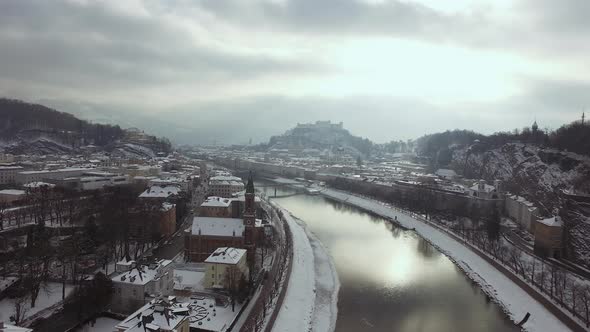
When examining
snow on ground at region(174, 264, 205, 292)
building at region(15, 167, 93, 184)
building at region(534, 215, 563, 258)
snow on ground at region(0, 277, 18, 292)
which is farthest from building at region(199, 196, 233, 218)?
building at region(15, 167, 93, 184)

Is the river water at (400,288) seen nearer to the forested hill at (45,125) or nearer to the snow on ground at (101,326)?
the snow on ground at (101,326)

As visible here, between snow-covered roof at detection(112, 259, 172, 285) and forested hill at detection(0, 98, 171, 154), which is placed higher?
forested hill at detection(0, 98, 171, 154)

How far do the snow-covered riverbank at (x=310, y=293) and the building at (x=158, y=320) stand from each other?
2552 millimetres

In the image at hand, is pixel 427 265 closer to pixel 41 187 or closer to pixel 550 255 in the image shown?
pixel 550 255

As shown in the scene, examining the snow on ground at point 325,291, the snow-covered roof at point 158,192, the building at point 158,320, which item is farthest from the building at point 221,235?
the snow-covered roof at point 158,192

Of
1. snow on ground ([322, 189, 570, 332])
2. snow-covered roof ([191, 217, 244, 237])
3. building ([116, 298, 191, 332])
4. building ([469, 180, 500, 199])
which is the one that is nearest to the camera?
building ([116, 298, 191, 332])

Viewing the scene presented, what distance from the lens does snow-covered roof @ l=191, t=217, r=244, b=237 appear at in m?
15.4

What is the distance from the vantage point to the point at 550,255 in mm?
16000

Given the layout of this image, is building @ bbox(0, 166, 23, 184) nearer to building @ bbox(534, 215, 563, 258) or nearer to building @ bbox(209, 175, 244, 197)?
building @ bbox(209, 175, 244, 197)

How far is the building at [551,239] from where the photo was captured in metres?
16.0

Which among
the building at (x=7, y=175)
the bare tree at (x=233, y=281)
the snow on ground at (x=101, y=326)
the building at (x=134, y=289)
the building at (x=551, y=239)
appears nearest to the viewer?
the snow on ground at (x=101, y=326)

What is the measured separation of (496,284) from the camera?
45.0 ft

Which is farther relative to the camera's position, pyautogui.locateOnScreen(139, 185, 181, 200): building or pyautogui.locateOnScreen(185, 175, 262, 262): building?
pyautogui.locateOnScreen(139, 185, 181, 200): building

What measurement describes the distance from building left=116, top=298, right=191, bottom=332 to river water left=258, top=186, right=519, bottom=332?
160 inches
